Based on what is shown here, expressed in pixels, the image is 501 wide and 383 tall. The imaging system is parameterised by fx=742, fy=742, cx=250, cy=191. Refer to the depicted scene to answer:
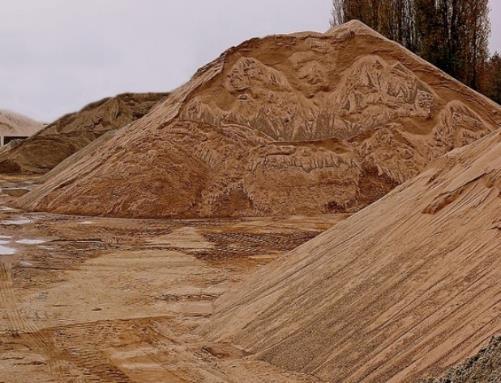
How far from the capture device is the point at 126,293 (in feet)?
21.5

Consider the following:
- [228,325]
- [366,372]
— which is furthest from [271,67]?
[366,372]

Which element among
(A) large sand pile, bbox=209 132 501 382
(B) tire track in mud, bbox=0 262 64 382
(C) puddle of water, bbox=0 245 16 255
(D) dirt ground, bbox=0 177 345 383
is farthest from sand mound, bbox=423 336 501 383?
(C) puddle of water, bbox=0 245 16 255

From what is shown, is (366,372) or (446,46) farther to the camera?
(446,46)

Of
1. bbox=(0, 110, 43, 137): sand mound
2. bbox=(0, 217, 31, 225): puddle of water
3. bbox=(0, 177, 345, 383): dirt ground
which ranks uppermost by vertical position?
bbox=(0, 110, 43, 137): sand mound

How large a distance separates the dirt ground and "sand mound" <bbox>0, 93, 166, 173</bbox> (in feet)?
53.0

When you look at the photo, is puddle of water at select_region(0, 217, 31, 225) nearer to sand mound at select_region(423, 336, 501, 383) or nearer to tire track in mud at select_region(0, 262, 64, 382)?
tire track in mud at select_region(0, 262, 64, 382)

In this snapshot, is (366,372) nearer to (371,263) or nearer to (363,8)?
(371,263)

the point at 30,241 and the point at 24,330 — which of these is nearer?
the point at 24,330

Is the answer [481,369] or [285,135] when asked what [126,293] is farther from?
[285,135]

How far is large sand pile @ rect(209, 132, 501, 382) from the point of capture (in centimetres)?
363

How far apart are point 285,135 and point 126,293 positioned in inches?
306

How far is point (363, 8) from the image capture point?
29125 millimetres

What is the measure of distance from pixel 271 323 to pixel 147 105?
1044 inches

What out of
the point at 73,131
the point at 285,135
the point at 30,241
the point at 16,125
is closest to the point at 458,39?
the point at 285,135
